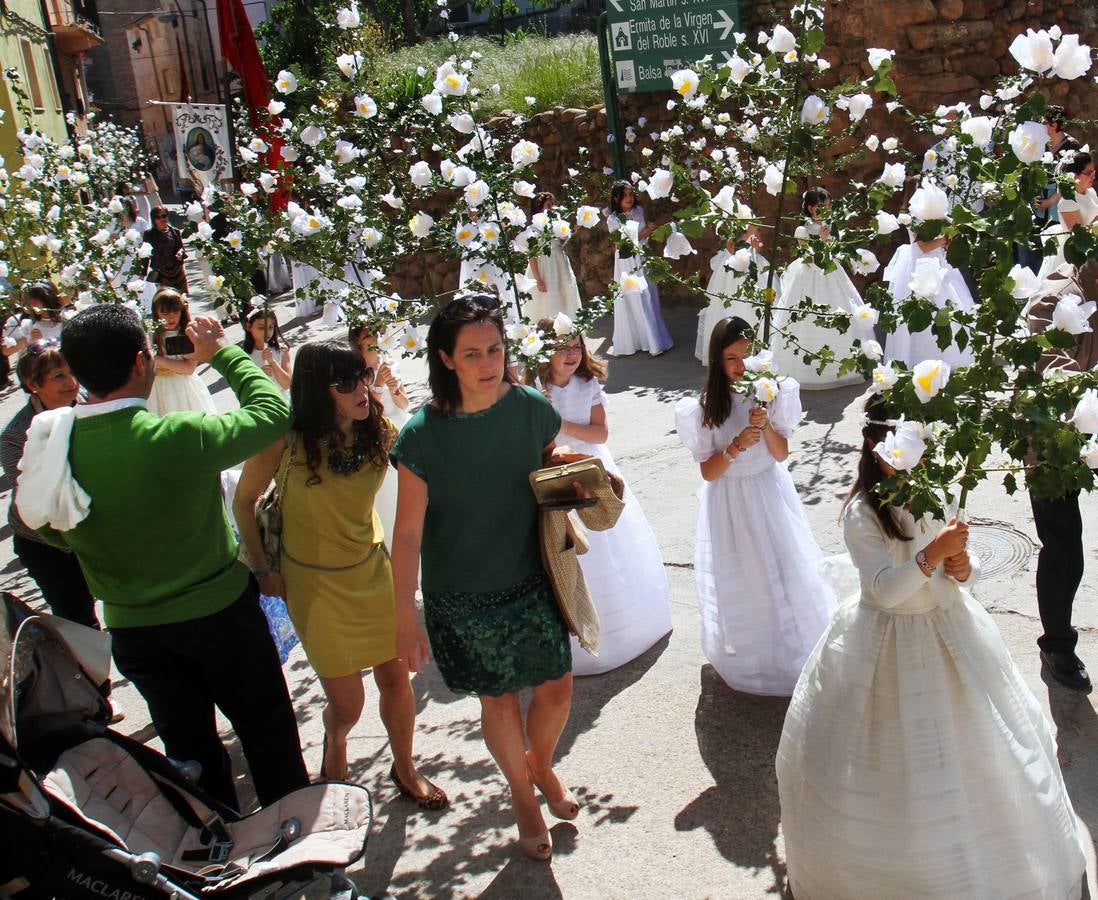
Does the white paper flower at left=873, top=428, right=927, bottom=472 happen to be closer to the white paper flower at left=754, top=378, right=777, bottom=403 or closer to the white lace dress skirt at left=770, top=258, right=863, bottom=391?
the white paper flower at left=754, top=378, right=777, bottom=403

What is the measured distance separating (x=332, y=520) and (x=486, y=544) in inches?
29.7

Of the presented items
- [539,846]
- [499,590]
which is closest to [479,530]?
[499,590]

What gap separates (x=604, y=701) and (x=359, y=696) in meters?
1.11

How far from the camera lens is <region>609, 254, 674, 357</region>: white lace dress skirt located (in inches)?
447

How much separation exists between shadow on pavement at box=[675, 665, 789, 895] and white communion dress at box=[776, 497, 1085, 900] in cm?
41

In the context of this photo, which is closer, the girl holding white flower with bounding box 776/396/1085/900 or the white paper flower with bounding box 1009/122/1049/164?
the white paper flower with bounding box 1009/122/1049/164

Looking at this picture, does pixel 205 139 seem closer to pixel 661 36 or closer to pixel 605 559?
pixel 661 36

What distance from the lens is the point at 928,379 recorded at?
2.51 m

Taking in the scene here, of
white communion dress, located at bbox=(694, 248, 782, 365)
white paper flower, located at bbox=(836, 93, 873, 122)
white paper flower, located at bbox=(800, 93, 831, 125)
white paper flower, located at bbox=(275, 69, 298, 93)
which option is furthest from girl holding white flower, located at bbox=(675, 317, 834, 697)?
white communion dress, located at bbox=(694, 248, 782, 365)

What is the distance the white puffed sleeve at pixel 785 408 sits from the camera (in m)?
4.46

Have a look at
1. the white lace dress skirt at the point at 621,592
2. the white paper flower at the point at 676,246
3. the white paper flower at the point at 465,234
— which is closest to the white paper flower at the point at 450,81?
the white paper flower at the point at 465,234

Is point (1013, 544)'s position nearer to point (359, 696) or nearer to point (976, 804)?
point (976, 804)

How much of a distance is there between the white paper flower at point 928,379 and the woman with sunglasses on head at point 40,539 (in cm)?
403

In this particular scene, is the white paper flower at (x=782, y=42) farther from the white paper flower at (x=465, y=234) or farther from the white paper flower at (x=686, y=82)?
the white paper flower at (x=465, y=234)
